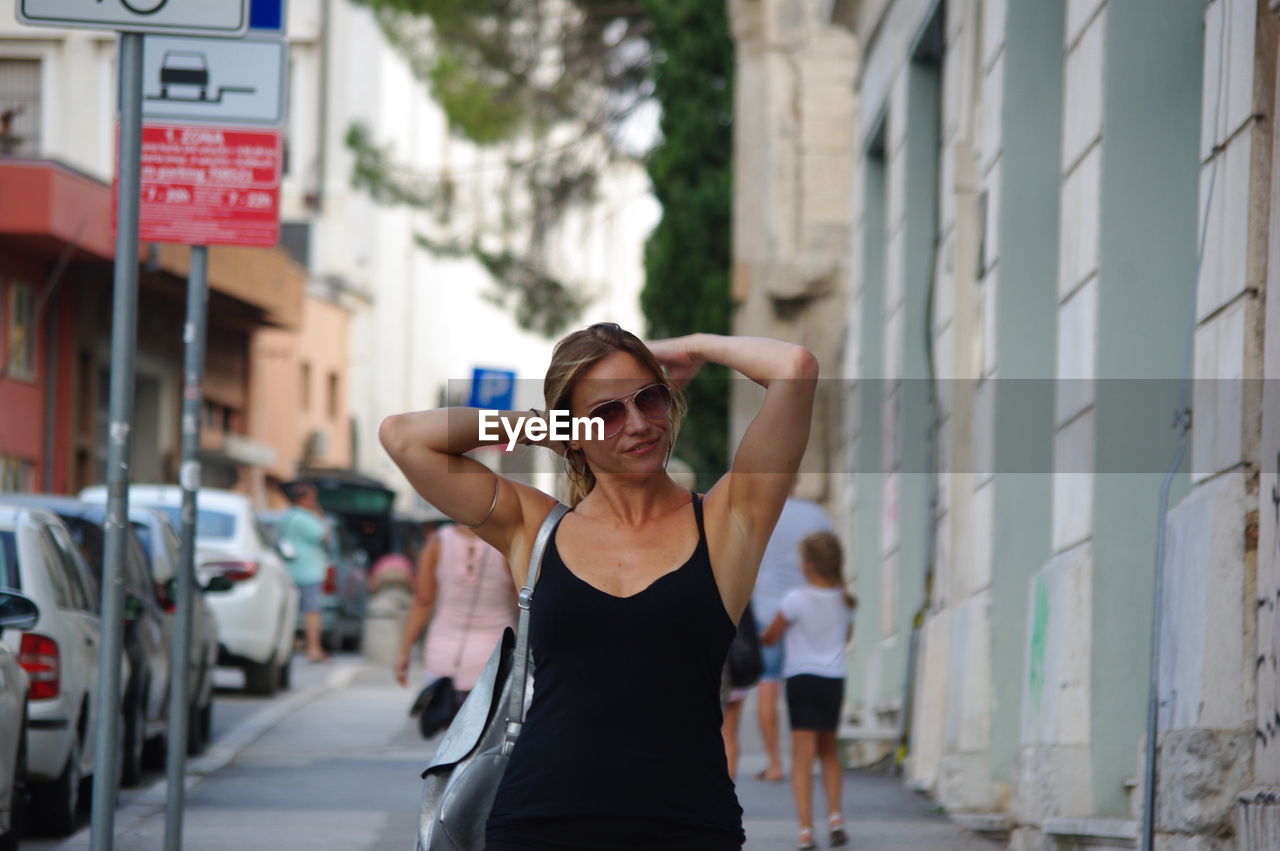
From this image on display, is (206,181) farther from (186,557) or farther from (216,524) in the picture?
(216,524)

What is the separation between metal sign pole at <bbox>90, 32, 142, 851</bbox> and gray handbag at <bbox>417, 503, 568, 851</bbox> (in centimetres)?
246

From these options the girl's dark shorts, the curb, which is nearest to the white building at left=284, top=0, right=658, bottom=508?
the curb

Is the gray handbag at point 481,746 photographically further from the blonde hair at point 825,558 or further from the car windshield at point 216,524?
the car windshield at point 216,524

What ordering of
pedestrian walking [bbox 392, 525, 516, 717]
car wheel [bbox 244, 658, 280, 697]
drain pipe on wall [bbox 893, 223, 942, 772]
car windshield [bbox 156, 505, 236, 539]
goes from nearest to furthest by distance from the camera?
pedestrian walking [bbox 392, 525, 516, 717] < drain pipe on wall [bbox 893, 223, 942, 772] < car wheel [bbox 244, 658, 280, 697] < car windshield [bbox 156, 505, 236, 539]

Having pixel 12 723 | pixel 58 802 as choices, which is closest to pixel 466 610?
pixel 58 802

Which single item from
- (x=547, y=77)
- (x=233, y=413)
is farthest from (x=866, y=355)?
(x=233, y=413)

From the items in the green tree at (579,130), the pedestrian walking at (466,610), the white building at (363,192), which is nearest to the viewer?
the pedestrian walking at (466,610)

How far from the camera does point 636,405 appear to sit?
397cm

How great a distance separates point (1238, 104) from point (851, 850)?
4.30 metres

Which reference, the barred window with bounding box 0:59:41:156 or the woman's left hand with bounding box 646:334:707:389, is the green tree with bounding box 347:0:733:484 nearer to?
the barred window with bounding box 0:59:41:156

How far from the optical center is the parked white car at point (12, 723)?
8461mm

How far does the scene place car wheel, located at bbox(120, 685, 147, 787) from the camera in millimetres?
12172

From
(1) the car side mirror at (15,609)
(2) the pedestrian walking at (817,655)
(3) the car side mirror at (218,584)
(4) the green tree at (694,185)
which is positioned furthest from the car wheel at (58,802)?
(4) the green tree at (694,185)

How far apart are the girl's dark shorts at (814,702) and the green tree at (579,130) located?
55.3ft
